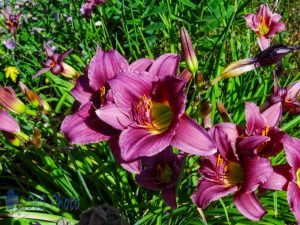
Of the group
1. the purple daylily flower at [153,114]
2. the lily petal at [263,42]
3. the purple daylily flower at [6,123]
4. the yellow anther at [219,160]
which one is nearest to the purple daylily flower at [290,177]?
the yellow anther at [219,160]

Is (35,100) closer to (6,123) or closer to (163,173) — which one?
(6,123)

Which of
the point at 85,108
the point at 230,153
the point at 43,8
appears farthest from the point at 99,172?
the point at 43,8

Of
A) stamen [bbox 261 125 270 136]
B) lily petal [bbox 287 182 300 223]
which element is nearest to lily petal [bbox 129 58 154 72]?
stamen [bbox 261 125 270 136]

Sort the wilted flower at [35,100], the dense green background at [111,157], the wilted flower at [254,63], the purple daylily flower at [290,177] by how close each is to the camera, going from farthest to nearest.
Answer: the dense green background at [111,157] < the wilted flower at [35,100] < the wilted flower at [254,63] < the purple daylily flower at [290,177]

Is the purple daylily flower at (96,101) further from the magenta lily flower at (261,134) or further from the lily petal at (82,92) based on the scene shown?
the magenta lily flower at (261,134)

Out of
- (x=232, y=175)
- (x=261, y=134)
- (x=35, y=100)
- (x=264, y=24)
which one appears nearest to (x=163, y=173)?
(x=232, y=175)
